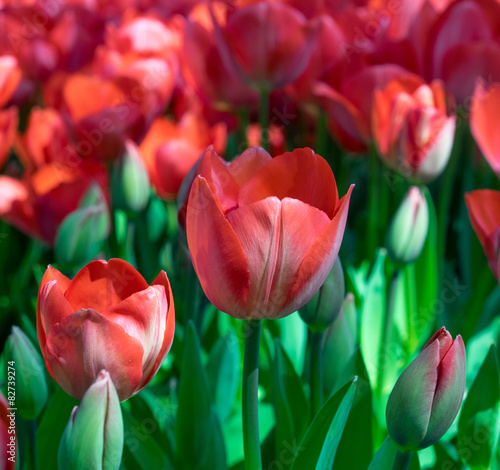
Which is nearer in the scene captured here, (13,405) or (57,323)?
(57,323)

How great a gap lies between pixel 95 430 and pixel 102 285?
0.30ft

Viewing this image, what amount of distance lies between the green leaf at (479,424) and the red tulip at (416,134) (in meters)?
0.23

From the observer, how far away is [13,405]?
0.44 m

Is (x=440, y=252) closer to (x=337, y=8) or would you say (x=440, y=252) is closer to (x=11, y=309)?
(x=337, y=8)

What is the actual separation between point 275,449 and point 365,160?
668mm

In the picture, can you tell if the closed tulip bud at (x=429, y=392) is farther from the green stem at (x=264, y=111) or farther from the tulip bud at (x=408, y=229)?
the green stem at (x=264, y=111)

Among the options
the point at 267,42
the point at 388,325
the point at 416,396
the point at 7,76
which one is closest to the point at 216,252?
the point at 416,396

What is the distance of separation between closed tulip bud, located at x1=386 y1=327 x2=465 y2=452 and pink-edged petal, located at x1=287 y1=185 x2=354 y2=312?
0.23 ft

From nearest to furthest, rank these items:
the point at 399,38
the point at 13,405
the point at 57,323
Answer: the point at 57,323, the point at 13,405, the point at 399,38

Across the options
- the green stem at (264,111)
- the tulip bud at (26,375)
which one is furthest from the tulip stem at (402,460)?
the green stem at (264,111)

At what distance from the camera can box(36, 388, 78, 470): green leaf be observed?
485 millimetres

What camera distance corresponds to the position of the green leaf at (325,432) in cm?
39

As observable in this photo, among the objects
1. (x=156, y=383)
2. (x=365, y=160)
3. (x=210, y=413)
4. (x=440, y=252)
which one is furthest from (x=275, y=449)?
(x=365, y=160)

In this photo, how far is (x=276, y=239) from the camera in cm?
33
